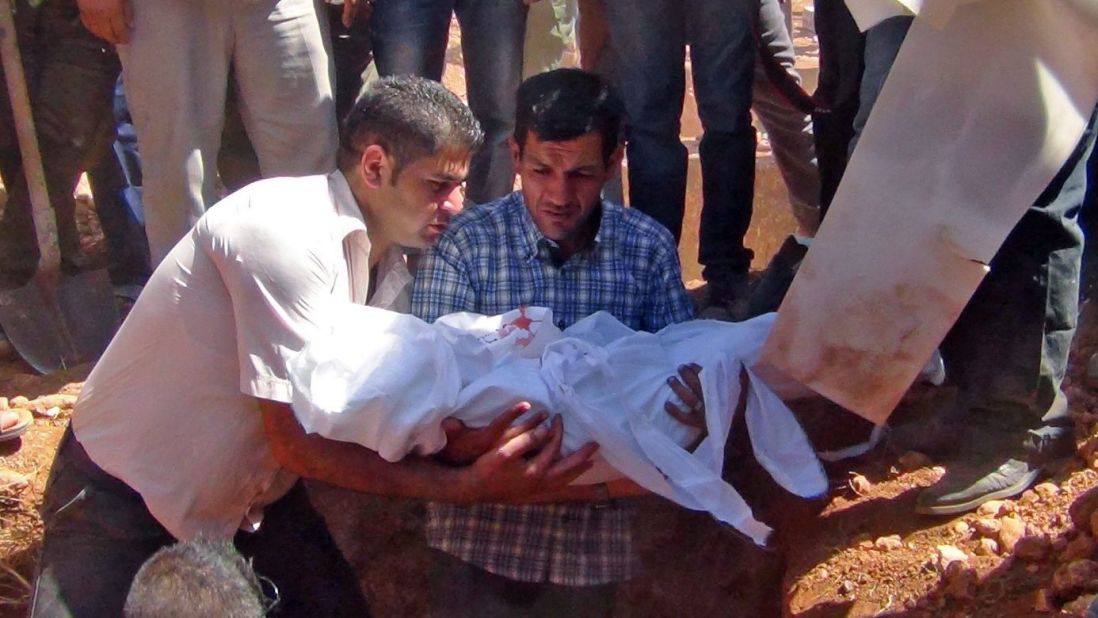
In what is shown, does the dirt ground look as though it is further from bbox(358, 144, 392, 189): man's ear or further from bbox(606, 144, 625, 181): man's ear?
bbox(358, 144, 392, 189): man's ear

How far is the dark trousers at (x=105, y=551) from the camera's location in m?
2.69

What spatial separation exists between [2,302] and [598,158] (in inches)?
103

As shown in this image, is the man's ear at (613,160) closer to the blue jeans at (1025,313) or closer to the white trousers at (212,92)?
the blue jeans at (1025,313)

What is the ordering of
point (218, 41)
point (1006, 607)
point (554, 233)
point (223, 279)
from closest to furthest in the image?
point (223, 279)
point (1006, 607)
point (554, 233)
point (218, 41)

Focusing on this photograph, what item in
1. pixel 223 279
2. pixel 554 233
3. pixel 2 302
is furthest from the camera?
pixel 2 302

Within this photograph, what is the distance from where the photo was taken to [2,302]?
15.5 feet

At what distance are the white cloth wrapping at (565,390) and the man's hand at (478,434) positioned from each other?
24 millimetres

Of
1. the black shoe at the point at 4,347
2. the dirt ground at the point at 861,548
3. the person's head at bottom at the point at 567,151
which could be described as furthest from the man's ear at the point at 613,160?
the black shoe at the point at 4,347

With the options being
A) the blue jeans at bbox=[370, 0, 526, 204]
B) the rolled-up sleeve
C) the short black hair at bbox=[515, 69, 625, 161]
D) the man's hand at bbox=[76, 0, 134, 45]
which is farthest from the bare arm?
the blue jeans at bbox=[370, 0, 526, 204]

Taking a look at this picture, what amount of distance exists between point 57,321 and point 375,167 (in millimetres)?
2433

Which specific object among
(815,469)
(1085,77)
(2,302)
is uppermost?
(1085,77)

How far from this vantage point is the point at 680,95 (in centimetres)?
388

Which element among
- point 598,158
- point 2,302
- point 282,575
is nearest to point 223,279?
point 282,575

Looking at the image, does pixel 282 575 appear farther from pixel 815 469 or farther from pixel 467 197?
pixel 467 197
